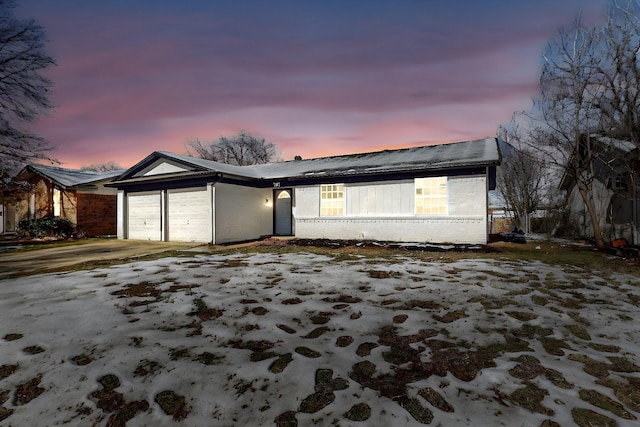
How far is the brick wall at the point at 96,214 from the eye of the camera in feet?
58.7

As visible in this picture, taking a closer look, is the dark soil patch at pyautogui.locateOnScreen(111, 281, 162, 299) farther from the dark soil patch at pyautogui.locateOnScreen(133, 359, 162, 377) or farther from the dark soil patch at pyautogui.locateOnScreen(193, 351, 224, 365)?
the dark soil patch at pyautogui.locateOnScreen(193, 351, 224, 365)

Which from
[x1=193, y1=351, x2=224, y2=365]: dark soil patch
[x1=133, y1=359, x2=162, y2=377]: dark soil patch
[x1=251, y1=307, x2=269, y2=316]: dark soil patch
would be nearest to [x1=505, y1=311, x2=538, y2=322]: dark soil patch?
[x1=251, y1=307, x2=269, y2=316]: dark soil patch

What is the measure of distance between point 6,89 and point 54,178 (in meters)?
5.70

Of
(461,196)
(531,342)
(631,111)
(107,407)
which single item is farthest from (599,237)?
(107,407)

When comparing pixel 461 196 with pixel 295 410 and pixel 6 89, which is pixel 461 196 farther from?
pixel 6 89

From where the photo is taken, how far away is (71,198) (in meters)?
17.8

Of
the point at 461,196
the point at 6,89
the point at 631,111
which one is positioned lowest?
the point at 461,196

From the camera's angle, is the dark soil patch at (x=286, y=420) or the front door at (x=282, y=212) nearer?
the dark soil patch at (x=286, y=420)

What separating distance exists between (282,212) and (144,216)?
23.4 ft

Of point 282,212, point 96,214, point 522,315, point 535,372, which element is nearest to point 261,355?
point 535,372

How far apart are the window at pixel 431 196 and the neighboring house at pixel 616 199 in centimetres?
561

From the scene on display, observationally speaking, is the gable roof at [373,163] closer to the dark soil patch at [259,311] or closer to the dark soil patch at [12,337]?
the dark soil patch at [259,311]

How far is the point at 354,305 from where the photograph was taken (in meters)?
4.30

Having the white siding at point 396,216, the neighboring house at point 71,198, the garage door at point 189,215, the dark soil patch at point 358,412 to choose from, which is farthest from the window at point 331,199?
the neighboring house at point 71,198
